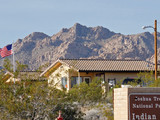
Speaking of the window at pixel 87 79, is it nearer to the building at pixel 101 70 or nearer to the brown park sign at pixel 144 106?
the building at pixel 101 70

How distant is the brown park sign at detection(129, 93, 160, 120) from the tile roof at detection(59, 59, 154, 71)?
28783mm

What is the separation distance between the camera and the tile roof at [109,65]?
42050 mm

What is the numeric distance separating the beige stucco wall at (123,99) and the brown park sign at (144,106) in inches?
3.7

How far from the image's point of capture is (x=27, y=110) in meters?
17.8

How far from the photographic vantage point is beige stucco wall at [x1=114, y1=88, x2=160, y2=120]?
40.3ft

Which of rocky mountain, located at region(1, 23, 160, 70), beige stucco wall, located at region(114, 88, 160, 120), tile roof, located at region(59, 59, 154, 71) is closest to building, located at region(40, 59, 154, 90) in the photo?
tile roof, located at region(59, 59, 154, 71)

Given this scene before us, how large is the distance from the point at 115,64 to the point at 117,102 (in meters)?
31.0

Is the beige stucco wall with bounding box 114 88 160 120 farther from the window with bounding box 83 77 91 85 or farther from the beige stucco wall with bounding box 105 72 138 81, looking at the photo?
the window with bounding box 83 77 91 85

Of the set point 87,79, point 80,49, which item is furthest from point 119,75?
point 80,49

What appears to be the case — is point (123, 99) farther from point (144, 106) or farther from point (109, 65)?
point (109, 65)

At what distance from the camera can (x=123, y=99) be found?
1254 centimetres

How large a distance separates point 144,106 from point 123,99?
0.68 m

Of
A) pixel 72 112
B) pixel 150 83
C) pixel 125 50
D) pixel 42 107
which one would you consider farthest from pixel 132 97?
pixel 125 50

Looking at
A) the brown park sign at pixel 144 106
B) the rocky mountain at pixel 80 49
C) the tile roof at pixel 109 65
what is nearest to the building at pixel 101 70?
the tile roof at pixel 109 65
